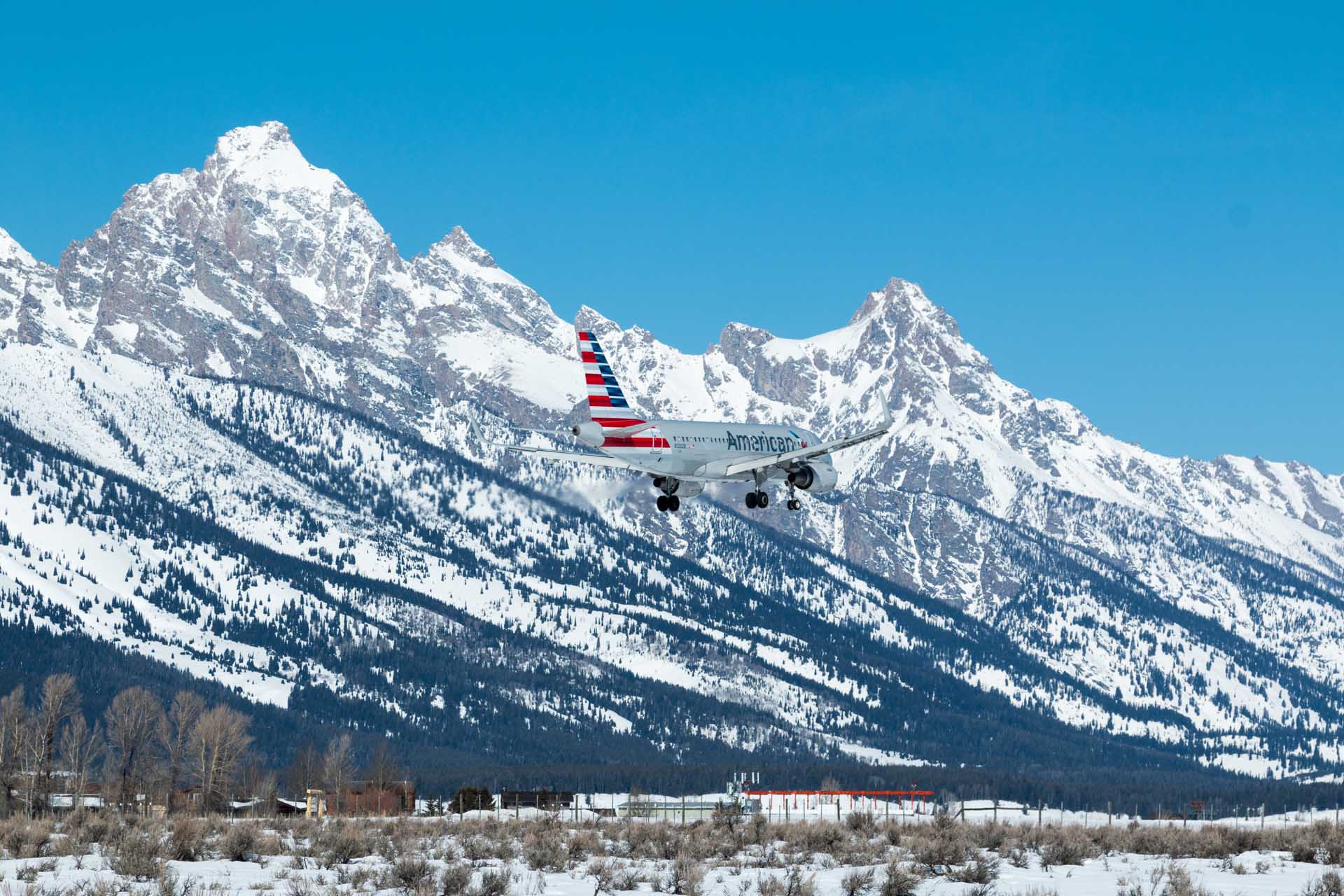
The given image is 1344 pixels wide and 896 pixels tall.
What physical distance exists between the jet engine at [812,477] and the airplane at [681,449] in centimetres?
3

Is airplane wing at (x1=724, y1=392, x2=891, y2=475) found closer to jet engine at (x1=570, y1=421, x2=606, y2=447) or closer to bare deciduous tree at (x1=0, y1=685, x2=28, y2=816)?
jet engine at (x1=570, y1=421, x2=606, y2=447)

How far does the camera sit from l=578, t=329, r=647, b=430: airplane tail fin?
77062 millimetres

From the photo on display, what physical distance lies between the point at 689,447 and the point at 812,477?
20.2ft

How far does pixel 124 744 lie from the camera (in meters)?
180

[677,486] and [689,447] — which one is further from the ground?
[689,447]

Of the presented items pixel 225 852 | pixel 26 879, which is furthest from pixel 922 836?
pixel 26 879

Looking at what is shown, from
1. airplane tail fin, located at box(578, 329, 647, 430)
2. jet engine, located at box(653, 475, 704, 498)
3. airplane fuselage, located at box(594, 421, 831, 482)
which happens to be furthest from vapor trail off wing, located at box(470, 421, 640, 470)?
jet engine, located at box(653, 475, 704, 498)

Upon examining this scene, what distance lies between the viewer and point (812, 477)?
3199 inches

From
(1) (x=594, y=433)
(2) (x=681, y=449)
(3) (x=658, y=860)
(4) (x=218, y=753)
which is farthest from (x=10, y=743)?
(3) (x=658, y=860)

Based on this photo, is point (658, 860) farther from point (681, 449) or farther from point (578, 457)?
point (681, 449)

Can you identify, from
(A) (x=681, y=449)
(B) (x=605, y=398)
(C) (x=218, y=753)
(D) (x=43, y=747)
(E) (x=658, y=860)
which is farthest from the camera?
(C) (x=218, y=753)

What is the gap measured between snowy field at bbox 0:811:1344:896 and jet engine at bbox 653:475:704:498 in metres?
13.7

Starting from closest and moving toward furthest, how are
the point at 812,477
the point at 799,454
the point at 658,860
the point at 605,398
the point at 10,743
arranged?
the point at 658,860, the point at 605,398, the point at 799,454, the point at 812,477, the point at 10,743

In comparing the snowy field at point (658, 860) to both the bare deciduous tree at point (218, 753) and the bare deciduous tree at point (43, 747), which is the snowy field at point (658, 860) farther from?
the bare deciduous tree at point (218, 753)
